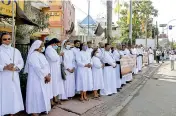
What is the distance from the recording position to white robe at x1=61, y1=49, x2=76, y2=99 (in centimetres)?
973

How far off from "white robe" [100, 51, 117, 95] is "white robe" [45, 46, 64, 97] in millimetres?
2666

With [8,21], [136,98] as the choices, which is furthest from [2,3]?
[136,98]

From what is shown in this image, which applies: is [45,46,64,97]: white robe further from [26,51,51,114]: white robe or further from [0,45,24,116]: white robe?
[0,45,24,116]: white robe

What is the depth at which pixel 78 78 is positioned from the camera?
33.4 feet

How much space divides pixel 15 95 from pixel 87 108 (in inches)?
105

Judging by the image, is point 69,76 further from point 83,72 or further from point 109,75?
point 109,75

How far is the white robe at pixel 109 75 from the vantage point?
11.5m

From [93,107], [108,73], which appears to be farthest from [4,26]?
[93,107]

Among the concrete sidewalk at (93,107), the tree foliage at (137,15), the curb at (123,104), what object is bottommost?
the curb at (123,104)

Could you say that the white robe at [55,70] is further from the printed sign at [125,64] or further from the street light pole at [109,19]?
the street light pole at [109,19]

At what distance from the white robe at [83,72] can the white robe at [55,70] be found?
3.18 feet

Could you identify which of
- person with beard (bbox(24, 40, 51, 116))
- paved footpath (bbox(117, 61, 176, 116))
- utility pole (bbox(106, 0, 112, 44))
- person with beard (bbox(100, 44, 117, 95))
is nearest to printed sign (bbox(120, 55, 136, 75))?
paved footpath (bbox(117, 61, 176, 116))

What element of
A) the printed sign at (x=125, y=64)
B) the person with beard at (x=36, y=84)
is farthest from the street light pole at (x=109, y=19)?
the person with beard at (x=36, y=84)

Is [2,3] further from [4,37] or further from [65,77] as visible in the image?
[4,37]
